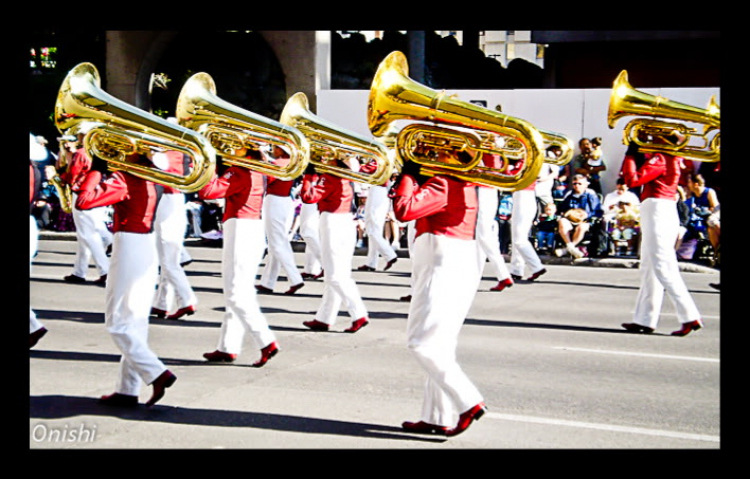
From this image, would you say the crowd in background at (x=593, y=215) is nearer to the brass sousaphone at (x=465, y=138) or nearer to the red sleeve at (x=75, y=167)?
the red sleeve at (x=75, y=167)

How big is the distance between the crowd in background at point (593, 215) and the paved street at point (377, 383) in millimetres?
4463

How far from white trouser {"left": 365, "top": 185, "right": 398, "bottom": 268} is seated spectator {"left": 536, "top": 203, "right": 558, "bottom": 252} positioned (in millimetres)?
3107

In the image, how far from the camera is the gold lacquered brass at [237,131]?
8.04 m

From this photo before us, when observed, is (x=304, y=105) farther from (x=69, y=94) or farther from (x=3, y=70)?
(x=3, y=70)

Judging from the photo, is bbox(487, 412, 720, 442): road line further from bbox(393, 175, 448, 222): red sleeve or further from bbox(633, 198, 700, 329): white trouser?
bbox(633, 198, 700, 329): white trouser

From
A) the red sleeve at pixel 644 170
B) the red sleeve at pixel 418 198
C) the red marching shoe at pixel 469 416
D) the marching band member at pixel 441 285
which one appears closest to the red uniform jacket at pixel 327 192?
the red sleeve at pixel 644 170

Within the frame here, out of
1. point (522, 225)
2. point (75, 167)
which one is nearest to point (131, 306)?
point (75, 167)

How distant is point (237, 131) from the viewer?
8.07 metres

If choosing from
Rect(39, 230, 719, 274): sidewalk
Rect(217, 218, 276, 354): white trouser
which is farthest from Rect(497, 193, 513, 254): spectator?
Rect(217, 218, 276, 354): white trouser

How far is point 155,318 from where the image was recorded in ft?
33.4

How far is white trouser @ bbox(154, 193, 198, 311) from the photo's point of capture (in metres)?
10.1

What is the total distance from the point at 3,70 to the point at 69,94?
1.61 metres

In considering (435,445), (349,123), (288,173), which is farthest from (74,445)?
(349,123)

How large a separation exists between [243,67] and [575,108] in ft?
27.2
